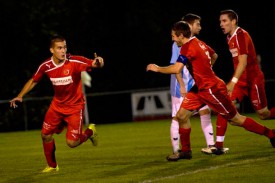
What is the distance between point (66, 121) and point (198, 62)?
2076 millimetres

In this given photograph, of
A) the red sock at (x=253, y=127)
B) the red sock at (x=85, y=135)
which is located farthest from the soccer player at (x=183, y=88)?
the red sock at (x=85, y=135)

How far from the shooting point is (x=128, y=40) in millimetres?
32281

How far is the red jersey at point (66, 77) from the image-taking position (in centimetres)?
1180

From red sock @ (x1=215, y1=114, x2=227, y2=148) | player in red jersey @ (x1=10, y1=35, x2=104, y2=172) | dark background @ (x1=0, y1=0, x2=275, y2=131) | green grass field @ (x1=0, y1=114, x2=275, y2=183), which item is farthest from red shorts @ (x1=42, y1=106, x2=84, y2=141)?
dark background @ (x1=0, y1=0, x2=275, y2=131)

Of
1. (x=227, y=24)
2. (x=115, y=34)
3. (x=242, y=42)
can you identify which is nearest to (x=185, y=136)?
(x=242, y=42)

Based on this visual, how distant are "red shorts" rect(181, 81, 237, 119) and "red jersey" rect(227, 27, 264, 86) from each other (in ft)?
2.65

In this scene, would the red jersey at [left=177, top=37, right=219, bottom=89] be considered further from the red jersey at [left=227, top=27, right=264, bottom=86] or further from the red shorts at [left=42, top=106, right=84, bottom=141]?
the red shorts at [left=42, top=106, right=84, bottom=141]

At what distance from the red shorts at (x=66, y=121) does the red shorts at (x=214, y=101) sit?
149 cm

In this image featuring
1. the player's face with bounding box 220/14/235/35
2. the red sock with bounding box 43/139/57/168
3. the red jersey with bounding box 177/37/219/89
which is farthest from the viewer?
the player's face with bounding box 220/14/235/35

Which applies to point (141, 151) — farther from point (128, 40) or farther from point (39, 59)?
point (128, 40)

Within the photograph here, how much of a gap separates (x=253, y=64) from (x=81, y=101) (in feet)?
8.75

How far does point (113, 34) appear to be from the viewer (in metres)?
32.2

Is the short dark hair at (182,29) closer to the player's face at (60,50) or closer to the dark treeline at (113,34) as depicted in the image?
the player's face at (60,50)

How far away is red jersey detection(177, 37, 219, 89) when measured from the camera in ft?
37.1
